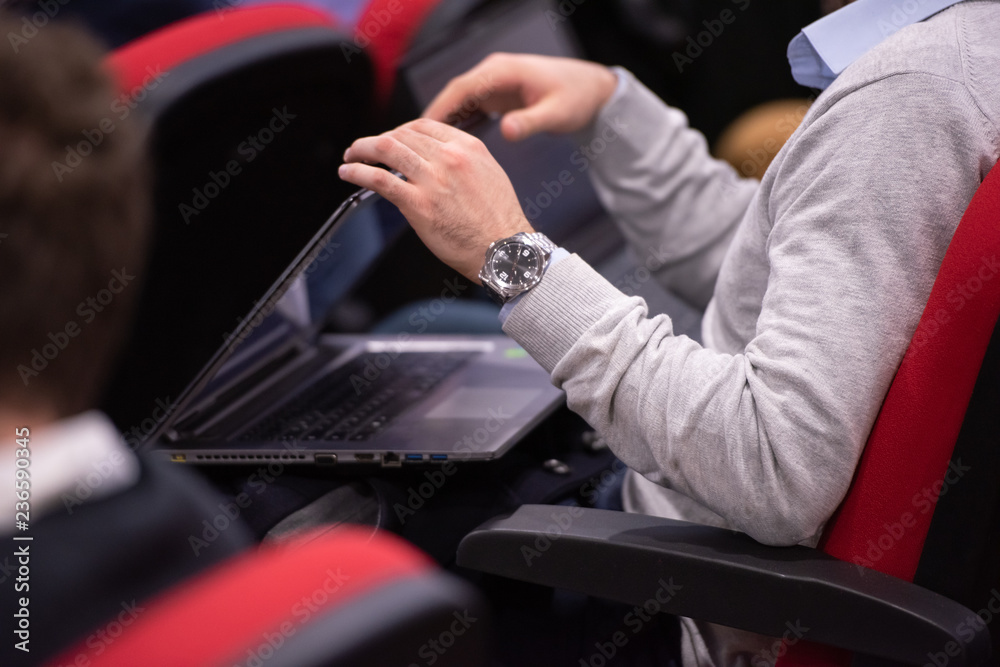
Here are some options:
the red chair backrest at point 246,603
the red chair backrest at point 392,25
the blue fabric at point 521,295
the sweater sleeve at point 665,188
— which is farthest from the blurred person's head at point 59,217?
the red chair backrest at point 392,25

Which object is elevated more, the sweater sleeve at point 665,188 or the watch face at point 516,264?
the watch face at point 516,264

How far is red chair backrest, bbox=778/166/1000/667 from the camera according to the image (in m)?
0.61

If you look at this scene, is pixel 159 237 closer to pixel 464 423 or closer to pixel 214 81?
pixel 214 81

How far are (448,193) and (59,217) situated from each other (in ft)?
1.23

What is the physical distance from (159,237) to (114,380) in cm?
16

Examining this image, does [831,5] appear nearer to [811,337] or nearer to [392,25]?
[811,337]

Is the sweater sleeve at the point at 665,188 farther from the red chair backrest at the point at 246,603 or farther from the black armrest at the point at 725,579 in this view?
the red chair backrest at the point at 246,603

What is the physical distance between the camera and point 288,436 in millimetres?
913

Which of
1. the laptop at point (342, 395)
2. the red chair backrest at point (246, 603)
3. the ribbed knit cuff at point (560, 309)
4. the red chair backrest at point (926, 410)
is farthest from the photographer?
the laptop at point (342, 395)

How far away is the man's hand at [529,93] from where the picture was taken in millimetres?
1068

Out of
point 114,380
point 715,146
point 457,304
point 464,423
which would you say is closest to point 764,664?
point 464,423

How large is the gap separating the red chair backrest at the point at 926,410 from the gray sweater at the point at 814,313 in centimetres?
2

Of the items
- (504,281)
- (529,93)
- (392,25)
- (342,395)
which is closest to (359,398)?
(342,395)

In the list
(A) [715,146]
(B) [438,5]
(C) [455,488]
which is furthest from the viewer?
(A) [715,146]
